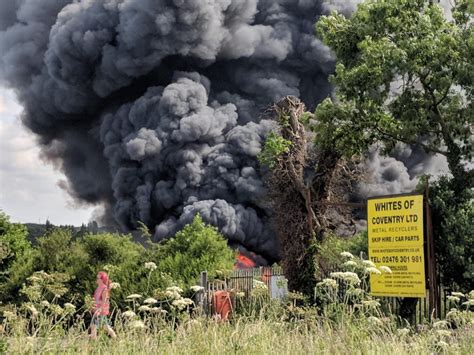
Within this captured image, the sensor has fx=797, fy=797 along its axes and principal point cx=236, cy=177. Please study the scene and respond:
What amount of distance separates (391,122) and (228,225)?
2785 centimetres

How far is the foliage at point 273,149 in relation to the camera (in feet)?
64.4

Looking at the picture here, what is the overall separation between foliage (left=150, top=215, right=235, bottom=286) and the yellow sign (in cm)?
488

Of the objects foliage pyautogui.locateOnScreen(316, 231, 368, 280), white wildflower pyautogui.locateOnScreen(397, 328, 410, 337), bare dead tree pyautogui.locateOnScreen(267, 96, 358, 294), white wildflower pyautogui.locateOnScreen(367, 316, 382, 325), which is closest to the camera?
white wildflower pyautogui.locateOnScreen(367, 316, 382, 325)

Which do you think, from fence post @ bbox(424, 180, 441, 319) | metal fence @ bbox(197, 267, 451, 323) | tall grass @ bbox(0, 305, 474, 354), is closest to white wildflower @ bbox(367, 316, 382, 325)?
tall grass @ bbox(0, 305, 474, 354)

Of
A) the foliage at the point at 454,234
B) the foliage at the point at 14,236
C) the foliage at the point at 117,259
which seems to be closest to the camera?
the foliage at the point at 454,234

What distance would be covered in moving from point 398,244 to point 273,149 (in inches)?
193

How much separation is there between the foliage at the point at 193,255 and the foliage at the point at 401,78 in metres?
3.87

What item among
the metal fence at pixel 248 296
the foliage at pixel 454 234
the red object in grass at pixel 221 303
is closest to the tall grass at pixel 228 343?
the metal fence at pixel 248 296

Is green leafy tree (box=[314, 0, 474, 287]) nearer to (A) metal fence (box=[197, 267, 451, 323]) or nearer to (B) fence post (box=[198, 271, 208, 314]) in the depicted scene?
(A) metal fence (box=[197, 267, 451, 323])

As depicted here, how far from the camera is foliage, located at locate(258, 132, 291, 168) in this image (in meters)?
19.6

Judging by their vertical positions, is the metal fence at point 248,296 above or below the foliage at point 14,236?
below

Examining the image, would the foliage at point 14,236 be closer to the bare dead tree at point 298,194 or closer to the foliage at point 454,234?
the bare dead tree at point 298,194

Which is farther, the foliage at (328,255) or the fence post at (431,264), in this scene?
the foliage at (328,255)

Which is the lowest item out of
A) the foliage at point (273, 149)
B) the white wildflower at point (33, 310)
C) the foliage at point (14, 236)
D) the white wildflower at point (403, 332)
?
the white wildflower at point (403, 332)
